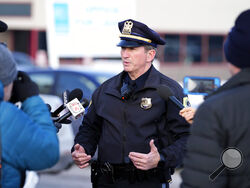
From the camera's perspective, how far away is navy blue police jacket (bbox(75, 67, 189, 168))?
415 cm

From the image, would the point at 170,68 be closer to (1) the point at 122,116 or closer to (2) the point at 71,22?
(2) the point at 71,22

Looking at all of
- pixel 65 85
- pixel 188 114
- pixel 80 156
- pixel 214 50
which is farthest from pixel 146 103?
pixel 214 50

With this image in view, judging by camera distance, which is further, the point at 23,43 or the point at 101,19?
the point at 23,43

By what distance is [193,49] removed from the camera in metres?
32.9

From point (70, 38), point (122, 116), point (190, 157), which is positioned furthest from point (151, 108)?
point (70, 38)

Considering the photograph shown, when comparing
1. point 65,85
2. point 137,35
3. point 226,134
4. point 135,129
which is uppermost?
point 137,35

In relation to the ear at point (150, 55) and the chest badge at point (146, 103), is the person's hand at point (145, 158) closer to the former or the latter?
the chest badge at point (146, 103)

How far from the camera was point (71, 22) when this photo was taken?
11.3 meters

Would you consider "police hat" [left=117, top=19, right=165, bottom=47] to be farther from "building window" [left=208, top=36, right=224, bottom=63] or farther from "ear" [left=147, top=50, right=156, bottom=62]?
"building window" [left=208, top=36, right=224, bottom=63]

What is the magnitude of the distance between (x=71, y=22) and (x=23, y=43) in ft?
74.6

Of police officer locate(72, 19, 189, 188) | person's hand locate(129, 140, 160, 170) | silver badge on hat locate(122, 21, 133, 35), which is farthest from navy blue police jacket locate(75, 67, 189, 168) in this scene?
silver badge on hat locate(122, 21, 133, 35)

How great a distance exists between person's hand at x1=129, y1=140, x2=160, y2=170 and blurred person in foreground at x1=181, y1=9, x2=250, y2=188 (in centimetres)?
111

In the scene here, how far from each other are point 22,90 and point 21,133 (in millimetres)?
329

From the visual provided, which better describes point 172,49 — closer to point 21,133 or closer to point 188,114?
point 188,114
